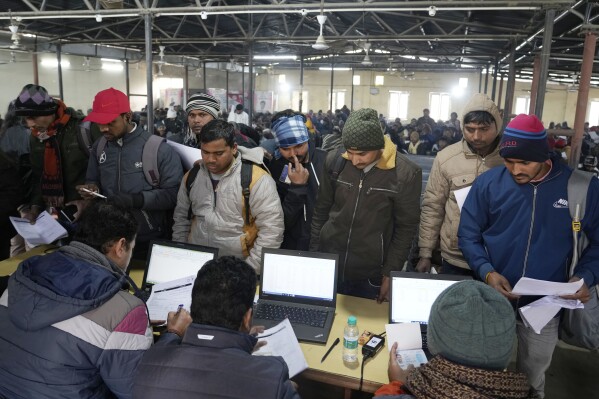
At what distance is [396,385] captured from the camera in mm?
1510

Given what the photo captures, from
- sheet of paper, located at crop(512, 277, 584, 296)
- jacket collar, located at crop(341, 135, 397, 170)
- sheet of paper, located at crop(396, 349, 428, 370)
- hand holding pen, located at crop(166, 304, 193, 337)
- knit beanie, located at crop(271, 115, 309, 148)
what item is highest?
knit beanie, located at crop(271, 115, 309, 148)

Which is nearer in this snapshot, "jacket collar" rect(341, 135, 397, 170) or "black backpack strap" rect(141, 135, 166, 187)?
"jacket collar" rect(341, 135, 397, 170)

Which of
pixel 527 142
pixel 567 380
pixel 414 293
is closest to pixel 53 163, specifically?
pixel 414 293

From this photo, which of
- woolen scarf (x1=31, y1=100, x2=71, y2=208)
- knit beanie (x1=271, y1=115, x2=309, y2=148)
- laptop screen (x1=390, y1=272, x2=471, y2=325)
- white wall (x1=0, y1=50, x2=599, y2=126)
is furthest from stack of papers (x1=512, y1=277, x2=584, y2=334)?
white wall (x1=0, y1=50, x2=599, y2=126)

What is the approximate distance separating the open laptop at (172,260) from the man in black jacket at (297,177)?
20.5 inches

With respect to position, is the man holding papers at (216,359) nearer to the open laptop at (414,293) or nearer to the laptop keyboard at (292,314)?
the laptop keyboard at (292,314)

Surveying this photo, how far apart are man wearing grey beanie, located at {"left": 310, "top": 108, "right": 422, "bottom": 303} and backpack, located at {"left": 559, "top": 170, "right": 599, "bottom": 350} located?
0.73m

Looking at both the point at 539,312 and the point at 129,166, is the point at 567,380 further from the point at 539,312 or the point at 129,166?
the point at 129,166

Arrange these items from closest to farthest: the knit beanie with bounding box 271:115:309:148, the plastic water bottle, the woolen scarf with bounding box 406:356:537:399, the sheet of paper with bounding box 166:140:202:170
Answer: the woolen scarf with bounding box 406:356:537:399 < the plastic water bottle < the knit beanie with bounding box 271:115:309:148 < the sheet of paper with bounding box 166:140:202:170

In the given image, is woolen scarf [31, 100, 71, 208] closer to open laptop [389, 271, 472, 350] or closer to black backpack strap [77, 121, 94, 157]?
black backpack strap [77, 121, 94, 157]

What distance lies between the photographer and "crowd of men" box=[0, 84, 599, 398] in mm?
1476

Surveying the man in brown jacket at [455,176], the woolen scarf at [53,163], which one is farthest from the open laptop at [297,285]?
the woolen scarf at [53,163]

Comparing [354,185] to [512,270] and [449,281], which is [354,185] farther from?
[512,270]

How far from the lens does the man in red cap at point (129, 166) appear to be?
284cm
